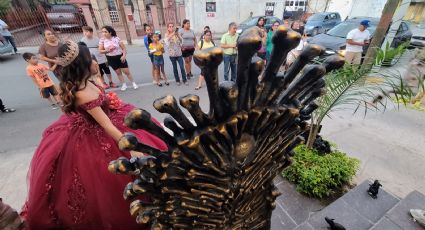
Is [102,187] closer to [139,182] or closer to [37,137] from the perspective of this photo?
[139,182]

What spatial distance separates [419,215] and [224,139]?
2.19 meters

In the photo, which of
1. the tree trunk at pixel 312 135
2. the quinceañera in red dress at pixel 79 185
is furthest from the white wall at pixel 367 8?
the quinceañera in red dress at pixel 79 185

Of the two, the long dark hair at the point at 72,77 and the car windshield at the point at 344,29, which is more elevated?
the long dark hair at the point at 72,77

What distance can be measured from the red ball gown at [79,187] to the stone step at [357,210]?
153 centimetres

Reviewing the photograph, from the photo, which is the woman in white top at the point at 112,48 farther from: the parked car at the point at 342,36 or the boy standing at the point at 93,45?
the parked car at the point at 342,36

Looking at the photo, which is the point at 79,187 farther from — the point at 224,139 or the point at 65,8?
the point at 65,8

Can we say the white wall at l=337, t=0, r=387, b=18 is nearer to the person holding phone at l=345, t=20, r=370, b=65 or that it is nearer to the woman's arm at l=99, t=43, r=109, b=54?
the person holding phone at l=345, t=20, r=370, b=65

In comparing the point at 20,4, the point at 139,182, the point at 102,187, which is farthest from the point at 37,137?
the point at 20,4

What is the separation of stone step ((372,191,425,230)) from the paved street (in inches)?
22.6

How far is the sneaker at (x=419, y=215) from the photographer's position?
6.28 feet

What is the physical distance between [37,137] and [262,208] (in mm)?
4057

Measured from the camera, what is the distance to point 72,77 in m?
1.67

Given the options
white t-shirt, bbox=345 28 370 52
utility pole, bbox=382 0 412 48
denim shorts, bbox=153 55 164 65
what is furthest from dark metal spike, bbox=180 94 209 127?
white t-shirt, bbox=345 28 370 52

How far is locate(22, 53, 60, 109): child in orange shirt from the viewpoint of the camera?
4.14 m
